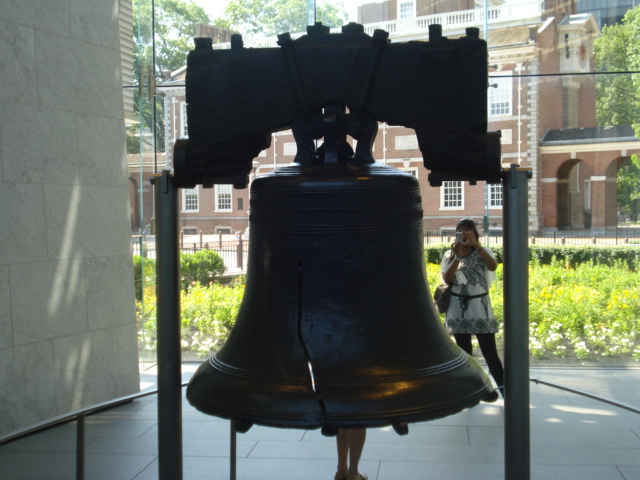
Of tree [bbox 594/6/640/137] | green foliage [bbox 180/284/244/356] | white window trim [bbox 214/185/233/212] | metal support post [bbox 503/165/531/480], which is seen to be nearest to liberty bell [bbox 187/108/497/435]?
metal support post [bbox 503/165/531/480]

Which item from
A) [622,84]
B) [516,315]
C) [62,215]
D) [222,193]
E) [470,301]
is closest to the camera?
[516,315]

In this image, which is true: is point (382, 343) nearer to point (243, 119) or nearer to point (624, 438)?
point (243, 119)

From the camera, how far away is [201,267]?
1075 cm

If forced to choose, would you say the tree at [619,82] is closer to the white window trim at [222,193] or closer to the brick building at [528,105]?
the brick building at [528,105]

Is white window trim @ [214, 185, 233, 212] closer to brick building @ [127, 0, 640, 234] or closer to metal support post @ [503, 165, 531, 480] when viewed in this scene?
brick building @ [127, 0, 640, 234]

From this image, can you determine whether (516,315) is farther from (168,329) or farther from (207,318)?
(207,318)

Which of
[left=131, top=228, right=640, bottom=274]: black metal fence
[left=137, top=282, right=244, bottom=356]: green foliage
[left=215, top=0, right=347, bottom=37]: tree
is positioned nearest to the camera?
[left=215, top=0, right=347, bottom=37]: tree

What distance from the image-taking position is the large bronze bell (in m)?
2.04

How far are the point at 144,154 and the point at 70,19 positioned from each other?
2.83m

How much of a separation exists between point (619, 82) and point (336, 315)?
779cm

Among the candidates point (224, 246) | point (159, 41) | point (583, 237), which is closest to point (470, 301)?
point (159, 41)

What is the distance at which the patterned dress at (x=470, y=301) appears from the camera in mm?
5828

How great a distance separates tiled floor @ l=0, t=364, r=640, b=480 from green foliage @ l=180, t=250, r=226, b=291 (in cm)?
413

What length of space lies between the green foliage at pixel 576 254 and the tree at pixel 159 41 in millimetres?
4027
